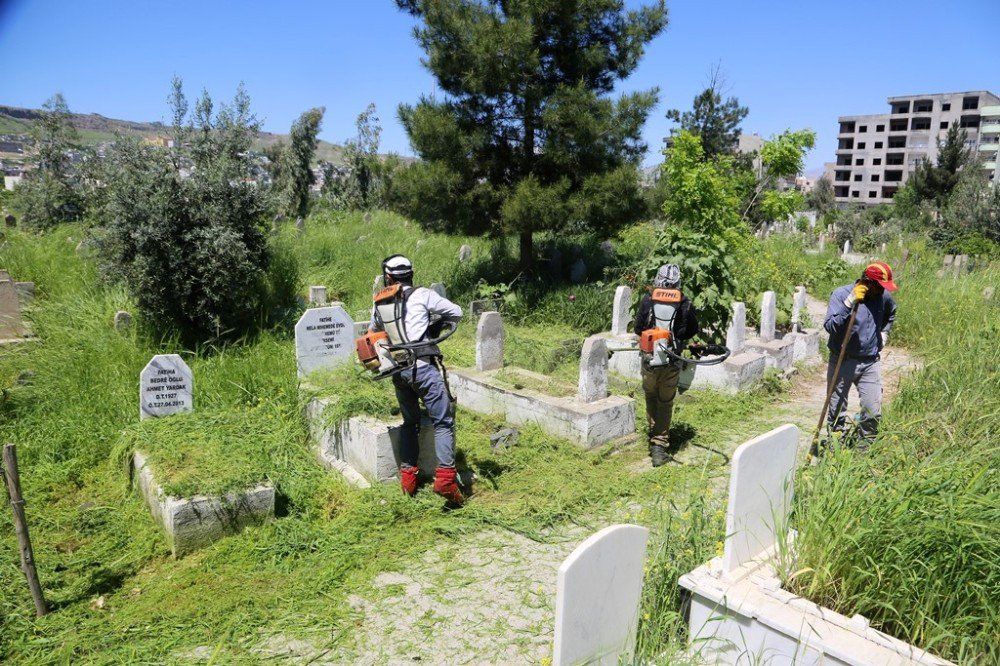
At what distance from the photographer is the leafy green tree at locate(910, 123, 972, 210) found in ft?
102

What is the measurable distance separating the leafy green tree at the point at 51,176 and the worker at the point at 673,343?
13.3 m

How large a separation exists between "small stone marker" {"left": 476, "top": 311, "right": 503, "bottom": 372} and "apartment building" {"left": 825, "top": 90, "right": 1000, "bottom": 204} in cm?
7343

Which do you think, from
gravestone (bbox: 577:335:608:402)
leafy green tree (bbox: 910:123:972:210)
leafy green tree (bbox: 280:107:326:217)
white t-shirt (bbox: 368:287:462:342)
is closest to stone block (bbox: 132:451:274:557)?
A: white t-shirt (bbox: 368:287:462:342)

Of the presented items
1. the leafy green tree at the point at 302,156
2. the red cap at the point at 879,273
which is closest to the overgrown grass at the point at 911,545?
the red cap at the point at 879,273

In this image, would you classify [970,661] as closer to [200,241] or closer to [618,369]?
[618,369]

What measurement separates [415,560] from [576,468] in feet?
5.82

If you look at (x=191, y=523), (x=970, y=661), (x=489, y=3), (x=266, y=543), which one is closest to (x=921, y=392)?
(x=970, y=661)

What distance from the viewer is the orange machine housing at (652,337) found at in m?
5.47

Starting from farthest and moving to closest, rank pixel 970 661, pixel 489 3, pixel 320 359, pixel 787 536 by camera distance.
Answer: pixel 489 3, pixel 320 359, pixel 787 536, pixel 970 661

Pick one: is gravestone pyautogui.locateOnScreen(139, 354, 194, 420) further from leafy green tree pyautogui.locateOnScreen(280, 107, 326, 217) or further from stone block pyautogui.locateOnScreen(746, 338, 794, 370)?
leafy green tree pyautogui.locateOnScreen(280, 107, 326, 217)

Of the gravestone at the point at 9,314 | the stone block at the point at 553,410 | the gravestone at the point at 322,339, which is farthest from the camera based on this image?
the gravestone at the point at 9,314

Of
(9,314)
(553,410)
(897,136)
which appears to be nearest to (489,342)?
(553,410)

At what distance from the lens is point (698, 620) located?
303 centimetres

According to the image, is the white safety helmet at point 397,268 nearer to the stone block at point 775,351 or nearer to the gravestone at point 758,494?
the gravestone at point 758,494
